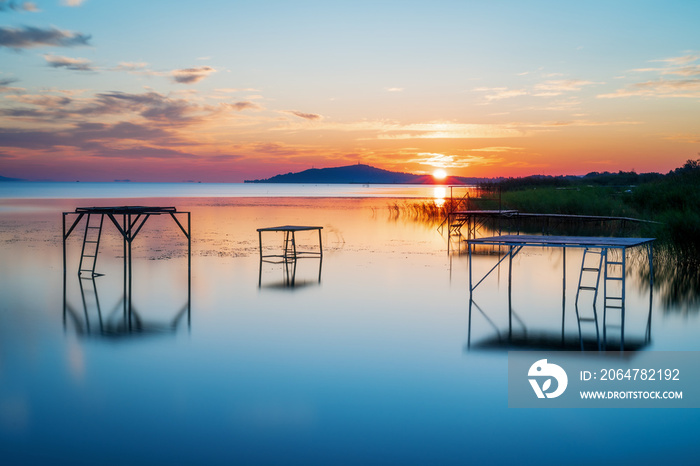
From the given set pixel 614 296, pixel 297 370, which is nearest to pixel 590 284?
pixel 614 296

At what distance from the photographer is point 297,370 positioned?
22.7ft

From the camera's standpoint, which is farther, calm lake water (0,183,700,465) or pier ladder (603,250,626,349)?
pier ladder (603,250,626,349)

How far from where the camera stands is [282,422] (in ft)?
17.8

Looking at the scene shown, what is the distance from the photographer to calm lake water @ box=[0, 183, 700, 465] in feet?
16.4

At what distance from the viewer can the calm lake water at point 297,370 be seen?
4992 millimetres

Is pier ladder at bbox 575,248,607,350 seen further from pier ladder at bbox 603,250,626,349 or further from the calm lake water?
the calm lake water

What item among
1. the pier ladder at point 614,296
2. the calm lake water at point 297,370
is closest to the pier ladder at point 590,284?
the pier ladder at point 614,296

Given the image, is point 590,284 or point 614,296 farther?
point 590,284

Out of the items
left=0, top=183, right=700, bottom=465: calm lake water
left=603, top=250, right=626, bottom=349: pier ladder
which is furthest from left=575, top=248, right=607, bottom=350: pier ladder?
left=0, top=183, right=700, bottom=465: calm lake water

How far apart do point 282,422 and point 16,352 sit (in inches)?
159

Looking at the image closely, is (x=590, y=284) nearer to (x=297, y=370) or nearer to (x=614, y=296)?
(x=614, y=296)

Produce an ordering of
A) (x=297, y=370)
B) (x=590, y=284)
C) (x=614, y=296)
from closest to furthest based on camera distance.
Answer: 1. (x=297, y=370)
2. (x=614, y=296)
3. (x=590, y=284)

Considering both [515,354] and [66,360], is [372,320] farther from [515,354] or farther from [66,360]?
[66,360]

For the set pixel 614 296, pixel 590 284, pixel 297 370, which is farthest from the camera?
pixel 590 284
